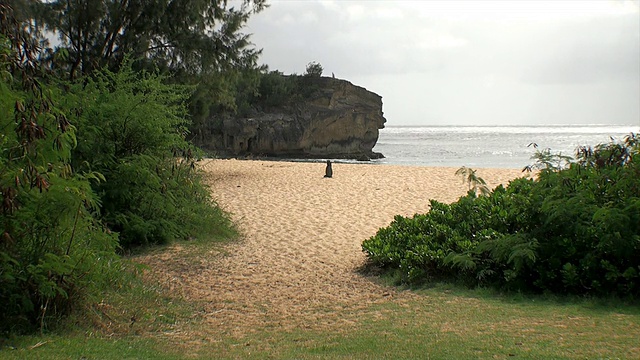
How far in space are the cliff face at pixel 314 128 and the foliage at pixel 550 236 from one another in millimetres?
46954

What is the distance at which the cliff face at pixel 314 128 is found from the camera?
56.8 m

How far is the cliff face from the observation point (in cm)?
5684

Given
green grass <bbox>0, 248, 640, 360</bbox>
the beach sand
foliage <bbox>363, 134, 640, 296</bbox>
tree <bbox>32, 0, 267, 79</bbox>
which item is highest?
tree <bbox>32, 0, 267, 79</bbox>

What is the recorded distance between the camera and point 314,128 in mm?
61031

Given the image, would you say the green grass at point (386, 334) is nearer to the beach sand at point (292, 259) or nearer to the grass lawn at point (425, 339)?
the grass lawn at point (425, 339)

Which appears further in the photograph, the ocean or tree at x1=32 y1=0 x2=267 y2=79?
the ocean

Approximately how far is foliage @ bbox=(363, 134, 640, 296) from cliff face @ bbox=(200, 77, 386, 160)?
154 ft

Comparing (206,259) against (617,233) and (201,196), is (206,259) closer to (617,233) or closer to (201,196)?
(201,196)

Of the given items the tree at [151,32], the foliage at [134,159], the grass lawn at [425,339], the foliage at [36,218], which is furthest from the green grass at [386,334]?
the tree at [151,32]

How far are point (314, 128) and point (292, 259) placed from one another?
168ft

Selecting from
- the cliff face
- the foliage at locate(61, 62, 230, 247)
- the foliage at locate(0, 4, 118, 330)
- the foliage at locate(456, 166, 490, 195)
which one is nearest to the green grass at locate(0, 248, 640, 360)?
the foliage at locate(0, 4, 118, 330)

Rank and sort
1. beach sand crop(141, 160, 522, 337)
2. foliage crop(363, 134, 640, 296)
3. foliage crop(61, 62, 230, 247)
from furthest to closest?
foliage crop(61, 62, 230, 247) < beach sand crop(141, 160, 522, 337) < foliage crop(363, 134, 640, 296)

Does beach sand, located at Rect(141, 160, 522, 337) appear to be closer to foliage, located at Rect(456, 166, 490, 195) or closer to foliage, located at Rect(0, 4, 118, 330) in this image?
foliage, located at Rect(0, 4, 118, 330)

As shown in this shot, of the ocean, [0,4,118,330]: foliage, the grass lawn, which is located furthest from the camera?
the ocean
